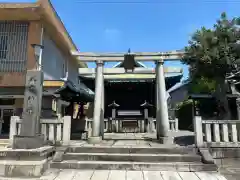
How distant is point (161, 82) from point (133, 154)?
3.98 m

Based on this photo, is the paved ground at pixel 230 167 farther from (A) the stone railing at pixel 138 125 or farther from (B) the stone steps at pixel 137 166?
(A) the stone railing at pixel 138 125

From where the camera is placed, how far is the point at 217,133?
6.58 meters

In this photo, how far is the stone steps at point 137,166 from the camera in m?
5.62

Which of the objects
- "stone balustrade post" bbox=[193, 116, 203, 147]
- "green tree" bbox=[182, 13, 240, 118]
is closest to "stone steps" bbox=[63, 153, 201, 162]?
"stone balustrade post" bbox=[193, 116, 203, 147]

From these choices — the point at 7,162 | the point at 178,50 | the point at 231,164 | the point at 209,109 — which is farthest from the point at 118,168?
the point at 209,109

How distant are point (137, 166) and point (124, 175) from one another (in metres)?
0.62

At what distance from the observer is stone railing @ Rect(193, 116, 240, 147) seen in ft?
21.2

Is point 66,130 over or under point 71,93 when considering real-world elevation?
under

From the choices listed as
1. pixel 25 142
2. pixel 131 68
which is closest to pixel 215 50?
pixel 131 68

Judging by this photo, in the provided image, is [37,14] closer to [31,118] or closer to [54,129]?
[54,129]

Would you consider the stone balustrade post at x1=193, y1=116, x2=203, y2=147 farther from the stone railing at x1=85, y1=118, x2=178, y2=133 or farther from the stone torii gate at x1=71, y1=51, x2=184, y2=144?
the stone railing at x1=85, y1=118, x2=178, y2=133

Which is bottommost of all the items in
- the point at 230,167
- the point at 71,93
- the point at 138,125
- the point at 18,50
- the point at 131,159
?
the point at 230,167

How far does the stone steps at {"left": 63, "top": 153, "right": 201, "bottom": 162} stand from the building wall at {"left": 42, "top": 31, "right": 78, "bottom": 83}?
8374 millimetres

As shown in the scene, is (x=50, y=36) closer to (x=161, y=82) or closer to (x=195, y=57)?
(x=161, y=82)
